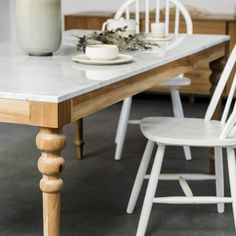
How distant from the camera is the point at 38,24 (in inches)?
90.6

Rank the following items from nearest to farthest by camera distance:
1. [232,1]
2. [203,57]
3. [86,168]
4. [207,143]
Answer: [207,143], [203,57], [86,168], [232,1]

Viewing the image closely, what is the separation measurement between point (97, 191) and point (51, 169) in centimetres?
133

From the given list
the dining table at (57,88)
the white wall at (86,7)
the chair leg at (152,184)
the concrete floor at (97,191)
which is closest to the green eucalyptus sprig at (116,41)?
the dining table at (57,88)

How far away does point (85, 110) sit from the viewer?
6.11 ft

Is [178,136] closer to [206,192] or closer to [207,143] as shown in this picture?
[207,143]

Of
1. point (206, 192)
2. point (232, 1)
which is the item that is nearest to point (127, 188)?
point (206, 192)

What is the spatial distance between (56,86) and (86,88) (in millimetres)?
85

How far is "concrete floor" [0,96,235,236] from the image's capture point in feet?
8.65

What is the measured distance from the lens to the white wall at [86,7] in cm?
517

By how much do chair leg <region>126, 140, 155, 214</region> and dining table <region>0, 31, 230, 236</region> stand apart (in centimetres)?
31

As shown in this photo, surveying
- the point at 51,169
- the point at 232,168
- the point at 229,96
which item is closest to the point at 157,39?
the point at 229,96

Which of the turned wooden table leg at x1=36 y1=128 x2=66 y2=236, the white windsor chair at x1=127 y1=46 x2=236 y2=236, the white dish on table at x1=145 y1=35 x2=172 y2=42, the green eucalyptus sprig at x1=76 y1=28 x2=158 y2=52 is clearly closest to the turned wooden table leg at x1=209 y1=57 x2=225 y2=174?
the white dish on table at x1=145 y1=35 x2=172 y2=42

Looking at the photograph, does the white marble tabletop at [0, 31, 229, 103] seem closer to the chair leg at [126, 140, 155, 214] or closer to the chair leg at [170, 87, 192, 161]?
the chair leg at [126, 140, 155, 214]

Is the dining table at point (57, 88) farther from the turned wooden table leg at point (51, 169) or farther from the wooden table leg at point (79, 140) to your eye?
the wooden table leg at point (79, 140)
